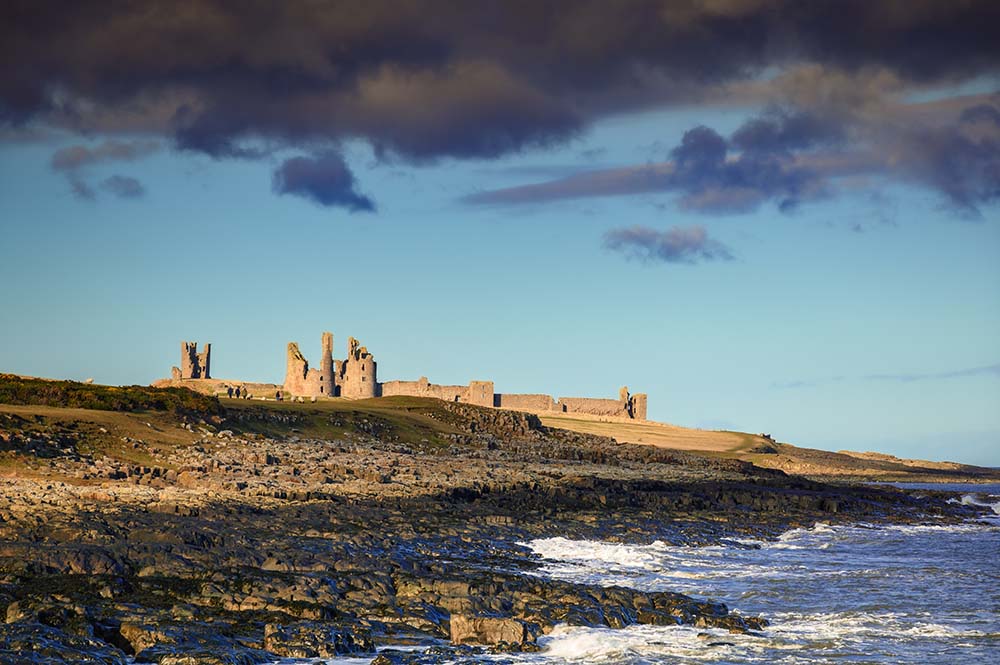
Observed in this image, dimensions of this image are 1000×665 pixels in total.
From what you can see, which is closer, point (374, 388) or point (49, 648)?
point (49, 648)

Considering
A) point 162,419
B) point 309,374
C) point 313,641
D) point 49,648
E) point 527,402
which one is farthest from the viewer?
point 527,402

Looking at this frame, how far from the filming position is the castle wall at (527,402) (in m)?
121

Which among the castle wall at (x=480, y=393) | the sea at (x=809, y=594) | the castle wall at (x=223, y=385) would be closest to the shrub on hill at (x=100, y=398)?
the sea at (x=809, y=594)

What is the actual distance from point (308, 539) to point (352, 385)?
86719 millimetres

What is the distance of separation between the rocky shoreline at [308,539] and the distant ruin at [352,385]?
5786 cm

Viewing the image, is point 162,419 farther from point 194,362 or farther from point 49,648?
point 194,362

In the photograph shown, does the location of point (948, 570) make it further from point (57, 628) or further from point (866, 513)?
point (57, 628)

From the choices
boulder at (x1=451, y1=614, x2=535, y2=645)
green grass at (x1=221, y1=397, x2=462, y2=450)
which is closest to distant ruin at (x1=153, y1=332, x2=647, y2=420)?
green grass at (x1=221, y1=397, x2=462, y2=450)

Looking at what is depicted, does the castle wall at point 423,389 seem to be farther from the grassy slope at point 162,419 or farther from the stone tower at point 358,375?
the grassy slope at point 162,419

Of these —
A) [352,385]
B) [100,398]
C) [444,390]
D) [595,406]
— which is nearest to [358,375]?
[352,385]

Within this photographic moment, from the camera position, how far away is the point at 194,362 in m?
116

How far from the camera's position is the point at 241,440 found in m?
44.2

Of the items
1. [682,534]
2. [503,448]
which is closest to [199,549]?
[682,534]

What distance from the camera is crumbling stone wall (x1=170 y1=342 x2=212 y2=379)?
115 metres
